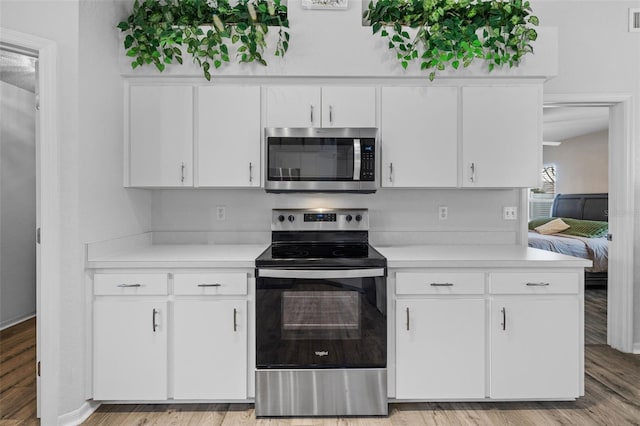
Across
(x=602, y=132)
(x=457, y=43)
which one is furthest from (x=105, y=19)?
(x=602, y=132)

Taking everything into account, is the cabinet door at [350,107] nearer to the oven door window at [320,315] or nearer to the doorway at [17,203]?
the oven door window at [320,315]

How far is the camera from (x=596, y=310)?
4.29 meters

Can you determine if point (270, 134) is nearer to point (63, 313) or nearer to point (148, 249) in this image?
point (148, 249)

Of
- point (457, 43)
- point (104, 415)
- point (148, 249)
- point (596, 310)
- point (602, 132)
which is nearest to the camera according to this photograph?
point (104, 415)

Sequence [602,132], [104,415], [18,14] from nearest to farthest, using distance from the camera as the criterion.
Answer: [18,14], [104,415], [602,132]

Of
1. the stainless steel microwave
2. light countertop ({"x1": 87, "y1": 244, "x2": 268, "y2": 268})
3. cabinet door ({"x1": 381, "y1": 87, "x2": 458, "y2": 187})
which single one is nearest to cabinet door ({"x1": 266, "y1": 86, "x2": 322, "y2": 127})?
the stainless steel microwave

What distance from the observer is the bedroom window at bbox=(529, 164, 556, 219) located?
8.20 m

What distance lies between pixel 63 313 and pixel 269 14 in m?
2.14

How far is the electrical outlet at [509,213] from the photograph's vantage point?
9.80ft

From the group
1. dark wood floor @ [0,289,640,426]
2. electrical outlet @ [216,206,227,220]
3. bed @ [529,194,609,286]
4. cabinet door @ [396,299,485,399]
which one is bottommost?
dark wood floor @ [0,289,640,426]

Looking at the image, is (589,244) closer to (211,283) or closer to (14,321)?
(211,283)

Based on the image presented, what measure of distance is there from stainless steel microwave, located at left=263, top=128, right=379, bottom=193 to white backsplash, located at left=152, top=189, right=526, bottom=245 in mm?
399

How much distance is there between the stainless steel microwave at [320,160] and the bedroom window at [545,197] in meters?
6.90

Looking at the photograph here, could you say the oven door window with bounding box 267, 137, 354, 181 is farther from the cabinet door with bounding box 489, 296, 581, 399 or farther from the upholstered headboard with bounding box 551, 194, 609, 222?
the upholstered headboard with bounding box 551, 194, 609, 222
